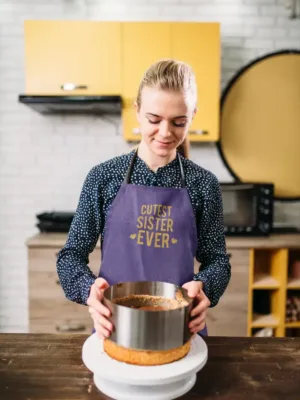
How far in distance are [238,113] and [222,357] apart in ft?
7.85

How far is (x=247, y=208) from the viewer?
2.92 metres

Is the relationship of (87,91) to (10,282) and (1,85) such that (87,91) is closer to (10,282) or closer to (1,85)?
(1,85)

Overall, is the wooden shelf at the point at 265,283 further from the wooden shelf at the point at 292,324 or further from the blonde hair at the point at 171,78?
the blonde hair at the point at 171,78

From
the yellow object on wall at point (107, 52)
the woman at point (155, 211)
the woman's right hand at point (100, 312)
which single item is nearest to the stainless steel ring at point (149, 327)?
the woman's right hand at point (100, 312)

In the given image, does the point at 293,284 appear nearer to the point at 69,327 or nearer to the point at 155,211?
the point at 69,327

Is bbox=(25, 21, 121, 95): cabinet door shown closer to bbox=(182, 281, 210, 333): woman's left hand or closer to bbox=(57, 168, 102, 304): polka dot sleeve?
bbox=(57, 168, 102, 304): polka dot sleeve

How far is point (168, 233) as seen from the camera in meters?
1.41

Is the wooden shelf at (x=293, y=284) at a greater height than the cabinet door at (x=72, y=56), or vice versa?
the cabinet door at (x=72, y=56)

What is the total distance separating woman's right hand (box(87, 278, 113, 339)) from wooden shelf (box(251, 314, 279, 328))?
2048mm

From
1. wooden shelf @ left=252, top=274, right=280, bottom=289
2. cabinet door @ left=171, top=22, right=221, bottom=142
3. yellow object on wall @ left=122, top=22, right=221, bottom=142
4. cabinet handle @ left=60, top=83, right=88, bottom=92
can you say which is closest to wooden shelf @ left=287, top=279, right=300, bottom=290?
wooden shelf @ left=252, top=274, right=280, bottom=289

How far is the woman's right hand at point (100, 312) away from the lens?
0.96m

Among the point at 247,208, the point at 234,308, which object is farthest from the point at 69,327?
the point at 247,208

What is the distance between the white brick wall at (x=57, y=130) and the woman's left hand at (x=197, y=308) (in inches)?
90.2

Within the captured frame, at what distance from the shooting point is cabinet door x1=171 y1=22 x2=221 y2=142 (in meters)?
2.85
